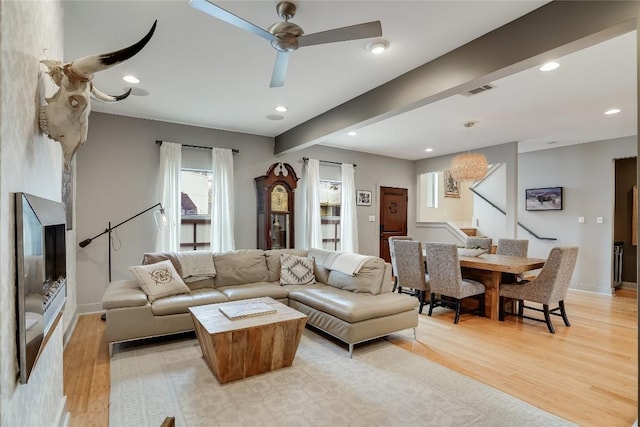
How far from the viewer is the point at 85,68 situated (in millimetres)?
1354

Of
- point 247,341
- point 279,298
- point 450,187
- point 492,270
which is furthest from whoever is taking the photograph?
point 450,187

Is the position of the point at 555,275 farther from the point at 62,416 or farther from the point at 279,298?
the point at 62,416

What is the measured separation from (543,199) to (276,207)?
5.12m

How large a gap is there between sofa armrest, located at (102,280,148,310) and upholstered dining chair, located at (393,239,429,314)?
3104 millimetres

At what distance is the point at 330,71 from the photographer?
3.07 metres

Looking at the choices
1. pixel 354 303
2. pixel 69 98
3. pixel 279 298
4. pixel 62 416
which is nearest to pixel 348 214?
pixel 279 298

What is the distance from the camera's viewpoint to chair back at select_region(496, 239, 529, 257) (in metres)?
4.81

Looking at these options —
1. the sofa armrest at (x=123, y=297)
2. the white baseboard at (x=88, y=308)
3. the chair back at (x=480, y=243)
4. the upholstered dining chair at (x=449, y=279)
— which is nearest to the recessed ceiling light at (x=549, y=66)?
the upholstered dining chair at (x=449, y=279)

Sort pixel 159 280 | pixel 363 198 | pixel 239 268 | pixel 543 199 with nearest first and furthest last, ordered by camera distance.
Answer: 1. pixel 159 280
2. pixel 239 268
3. pixel 543 199
4. pixel 363 198

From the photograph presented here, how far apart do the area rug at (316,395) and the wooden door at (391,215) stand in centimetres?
424

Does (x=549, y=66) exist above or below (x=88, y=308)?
above

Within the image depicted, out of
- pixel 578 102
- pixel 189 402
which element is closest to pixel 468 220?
pixel 578 102

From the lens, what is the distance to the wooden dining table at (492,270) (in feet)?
12.5

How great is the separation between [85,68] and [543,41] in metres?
2.57
